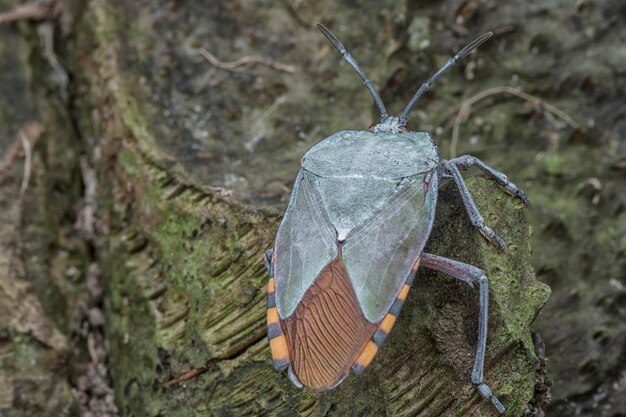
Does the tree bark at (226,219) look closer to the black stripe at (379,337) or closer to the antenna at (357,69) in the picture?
the black stripe at (379,337)

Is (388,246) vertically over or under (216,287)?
over

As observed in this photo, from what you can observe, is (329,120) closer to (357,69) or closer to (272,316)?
(357,69)

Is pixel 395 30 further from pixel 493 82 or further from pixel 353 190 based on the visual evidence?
pixel 353 190

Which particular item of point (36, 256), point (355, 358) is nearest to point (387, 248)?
point (355, 358)

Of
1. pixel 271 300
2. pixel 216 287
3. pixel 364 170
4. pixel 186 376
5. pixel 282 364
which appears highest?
pixel 364 170

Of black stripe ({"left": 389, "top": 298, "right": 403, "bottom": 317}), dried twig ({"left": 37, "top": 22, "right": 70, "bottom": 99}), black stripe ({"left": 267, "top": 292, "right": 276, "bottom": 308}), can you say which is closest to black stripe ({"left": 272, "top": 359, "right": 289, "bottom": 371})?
black stripe ({"left": 267, "top": 292, "right": 276, "bottom": 308})

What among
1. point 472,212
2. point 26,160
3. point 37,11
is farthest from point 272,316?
point 37,11

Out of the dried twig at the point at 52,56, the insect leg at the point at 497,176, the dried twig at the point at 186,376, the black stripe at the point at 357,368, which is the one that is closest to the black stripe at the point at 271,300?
the black stripe at the point at 357,368
